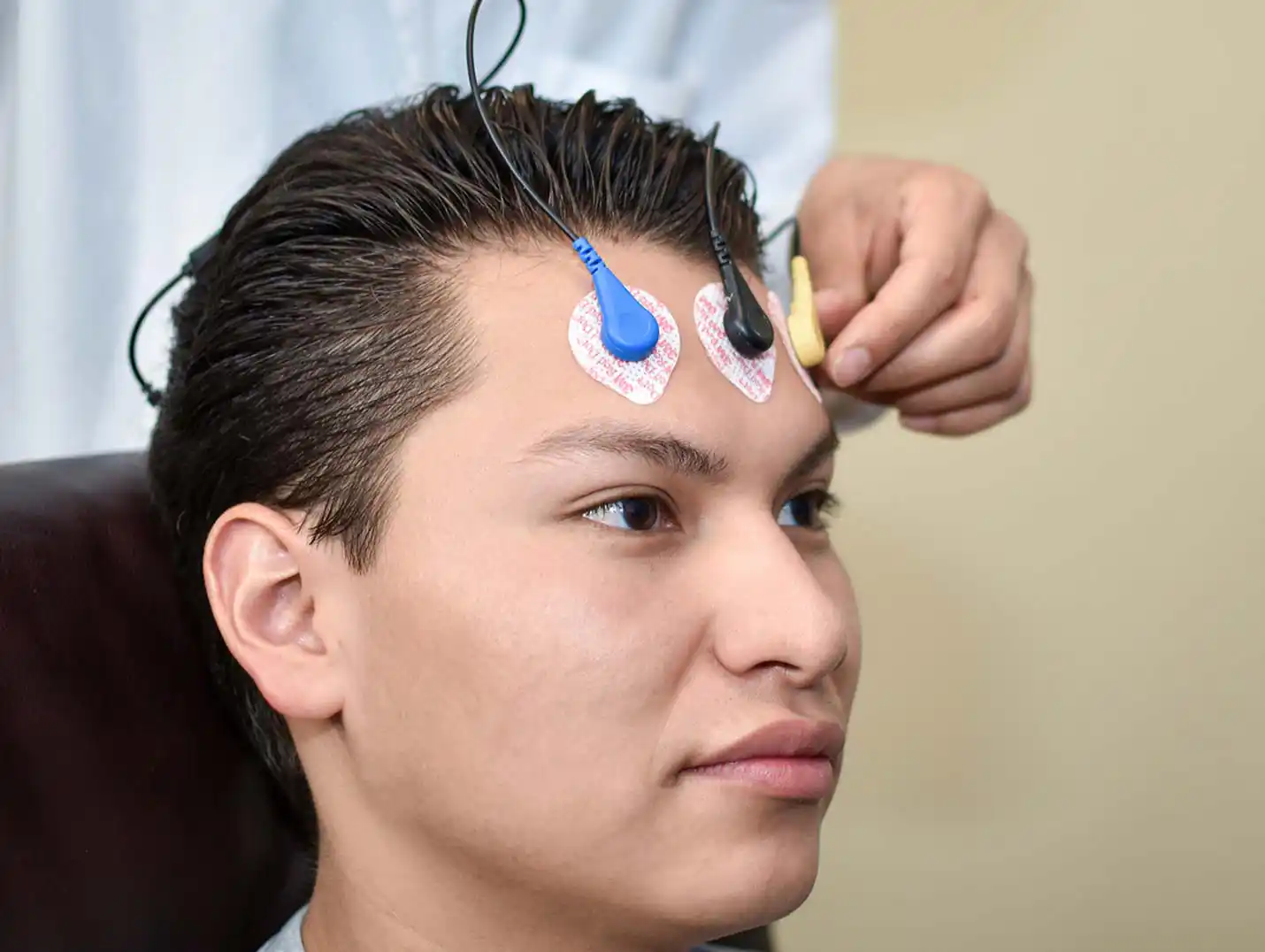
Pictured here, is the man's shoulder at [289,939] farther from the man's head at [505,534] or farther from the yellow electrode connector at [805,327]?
the yellow electrode connector at [805,327]

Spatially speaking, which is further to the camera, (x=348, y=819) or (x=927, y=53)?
(x=927, y=53)

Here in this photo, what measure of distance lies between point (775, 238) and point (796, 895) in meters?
0.70

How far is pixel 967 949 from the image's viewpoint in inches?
66.0

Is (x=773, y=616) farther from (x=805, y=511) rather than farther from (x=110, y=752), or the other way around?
(x=110, y=752)

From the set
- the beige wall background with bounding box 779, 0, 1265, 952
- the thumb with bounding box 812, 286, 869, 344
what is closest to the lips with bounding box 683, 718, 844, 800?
the thumb with bounding box 812, 286, 869, 344

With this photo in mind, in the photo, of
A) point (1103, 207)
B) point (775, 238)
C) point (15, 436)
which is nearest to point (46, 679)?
point (15, 436)

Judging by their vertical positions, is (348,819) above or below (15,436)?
below

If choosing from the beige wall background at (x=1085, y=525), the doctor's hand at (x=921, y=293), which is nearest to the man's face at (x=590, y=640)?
the doctor's hand at (x=921, y=293)

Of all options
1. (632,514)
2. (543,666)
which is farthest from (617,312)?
(543,666)

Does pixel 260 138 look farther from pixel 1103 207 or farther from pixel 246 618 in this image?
pixel 1103 207

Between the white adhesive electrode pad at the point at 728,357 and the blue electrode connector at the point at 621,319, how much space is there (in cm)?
4

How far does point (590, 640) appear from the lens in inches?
26.9

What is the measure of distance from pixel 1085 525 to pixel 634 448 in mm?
1068

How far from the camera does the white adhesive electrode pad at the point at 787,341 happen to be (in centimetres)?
84
